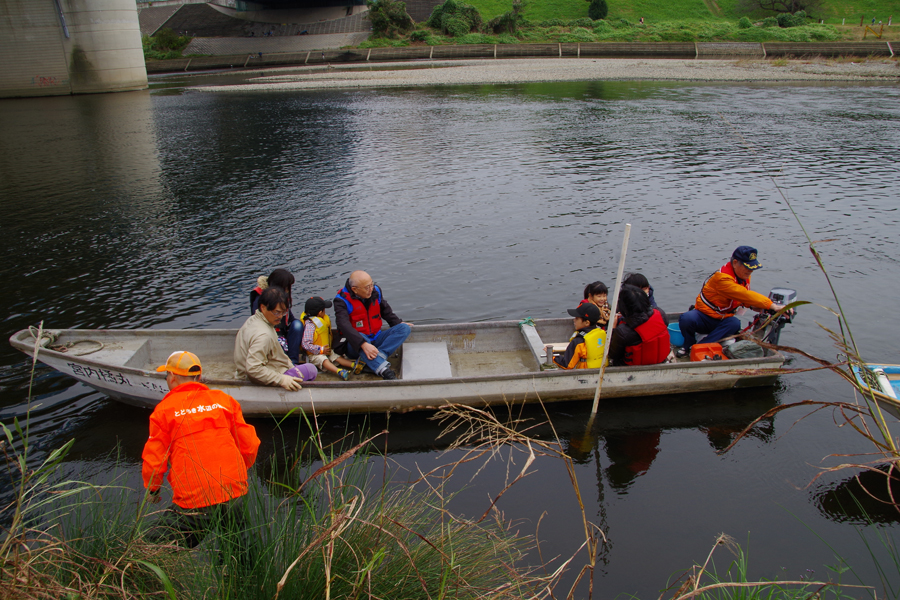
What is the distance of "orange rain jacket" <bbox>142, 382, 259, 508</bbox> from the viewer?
4.38 m

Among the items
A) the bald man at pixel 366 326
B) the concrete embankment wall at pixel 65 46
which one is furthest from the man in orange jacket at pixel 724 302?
the concrete embankment wall at pixel 65 46

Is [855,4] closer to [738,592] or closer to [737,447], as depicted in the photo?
[737,447]

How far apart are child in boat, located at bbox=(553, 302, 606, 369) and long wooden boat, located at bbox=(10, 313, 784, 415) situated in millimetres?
246

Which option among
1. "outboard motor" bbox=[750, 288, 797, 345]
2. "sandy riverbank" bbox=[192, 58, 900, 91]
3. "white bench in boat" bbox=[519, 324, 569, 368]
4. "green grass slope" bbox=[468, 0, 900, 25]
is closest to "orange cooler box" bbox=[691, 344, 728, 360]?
"outboard motor" bbox=[750, 288, 797, 345]

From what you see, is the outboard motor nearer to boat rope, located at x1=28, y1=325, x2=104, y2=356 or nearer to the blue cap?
the blue cap

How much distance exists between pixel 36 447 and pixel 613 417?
8.05 m

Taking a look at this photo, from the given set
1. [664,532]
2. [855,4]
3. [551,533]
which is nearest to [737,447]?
[664,532]

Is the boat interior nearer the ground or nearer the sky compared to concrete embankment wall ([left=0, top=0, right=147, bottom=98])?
nearer the ground

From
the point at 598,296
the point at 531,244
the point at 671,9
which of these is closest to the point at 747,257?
the point at 598,296

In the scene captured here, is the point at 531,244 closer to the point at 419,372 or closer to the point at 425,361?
the point at 425,361

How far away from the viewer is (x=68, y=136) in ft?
95.7

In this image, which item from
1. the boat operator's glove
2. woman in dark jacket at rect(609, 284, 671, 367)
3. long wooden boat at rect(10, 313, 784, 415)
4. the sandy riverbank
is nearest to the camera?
the boat operator's glove

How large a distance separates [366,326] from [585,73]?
4737 cm

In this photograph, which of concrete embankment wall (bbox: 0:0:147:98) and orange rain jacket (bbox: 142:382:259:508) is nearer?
orange rain jacket (bbox: 142:382:259:508)
